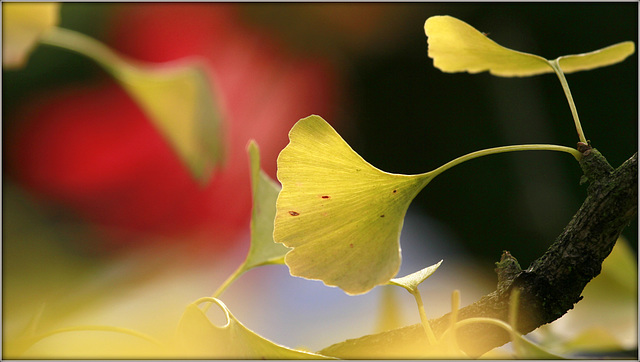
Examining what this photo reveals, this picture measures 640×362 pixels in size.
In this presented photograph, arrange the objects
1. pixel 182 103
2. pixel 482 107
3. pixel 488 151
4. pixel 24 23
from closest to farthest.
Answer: pixel 488 151 → pixel 24 23 → pixel 182 103 → pixel 482 107

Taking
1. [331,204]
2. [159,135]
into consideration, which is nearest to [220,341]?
[331,204]

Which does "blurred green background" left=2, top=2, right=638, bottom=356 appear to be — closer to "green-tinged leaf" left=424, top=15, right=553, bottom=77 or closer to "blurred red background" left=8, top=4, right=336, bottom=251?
"blurred red background" left=8, top=4, right=336, bottom=251

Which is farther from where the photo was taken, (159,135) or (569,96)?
(159,135)

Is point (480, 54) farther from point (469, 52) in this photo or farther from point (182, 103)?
point (182, 103)

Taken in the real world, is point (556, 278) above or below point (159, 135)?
below

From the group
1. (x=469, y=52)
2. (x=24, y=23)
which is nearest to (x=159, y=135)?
(x=24, y=23)

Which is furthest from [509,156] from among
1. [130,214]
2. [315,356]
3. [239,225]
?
[315,356]

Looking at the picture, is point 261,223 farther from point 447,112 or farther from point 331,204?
point 447,112

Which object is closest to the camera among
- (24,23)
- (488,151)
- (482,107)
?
(488,151)
